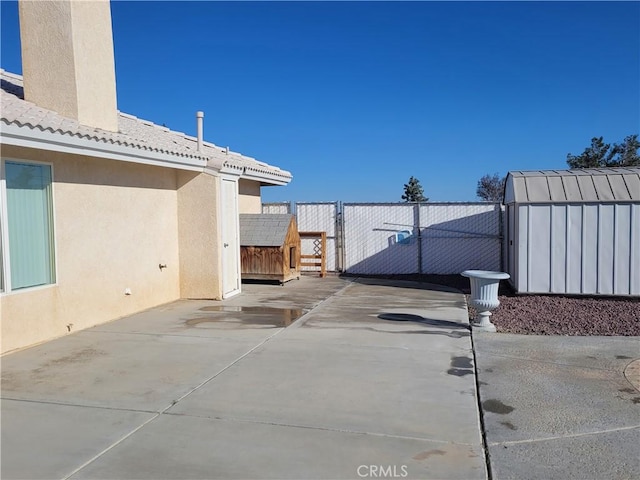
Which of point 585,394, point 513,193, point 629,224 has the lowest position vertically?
point 585,394

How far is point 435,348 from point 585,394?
2039mm

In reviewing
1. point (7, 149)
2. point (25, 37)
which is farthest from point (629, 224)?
point (25, 37)

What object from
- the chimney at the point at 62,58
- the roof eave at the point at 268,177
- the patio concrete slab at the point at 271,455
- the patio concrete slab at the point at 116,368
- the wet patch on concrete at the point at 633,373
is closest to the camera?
the patio concrete slab at the point at 271,455

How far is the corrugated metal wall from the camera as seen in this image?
412 inches

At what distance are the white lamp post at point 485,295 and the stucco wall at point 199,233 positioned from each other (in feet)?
17.0

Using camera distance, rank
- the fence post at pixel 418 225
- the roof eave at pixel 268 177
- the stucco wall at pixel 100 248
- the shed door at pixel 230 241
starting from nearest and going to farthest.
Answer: the stucco wall at pixel 100 248
the shed door at pixel 230 241
the roof eave at pixel 268 177
the fence post at pixel 418 225

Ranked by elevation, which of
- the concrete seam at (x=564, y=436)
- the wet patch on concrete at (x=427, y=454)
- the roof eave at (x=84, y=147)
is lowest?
the concrete seam at (x=564, y=436)

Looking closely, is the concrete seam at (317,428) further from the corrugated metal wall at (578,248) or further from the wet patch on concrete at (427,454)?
the corrugated metal wall at (578,248)

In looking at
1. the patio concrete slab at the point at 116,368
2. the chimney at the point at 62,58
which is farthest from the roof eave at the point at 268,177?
the patio concrete slab at the point at 116,368

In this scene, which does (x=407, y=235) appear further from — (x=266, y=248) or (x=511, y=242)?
(x=266, y=248)

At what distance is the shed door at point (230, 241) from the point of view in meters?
11.0

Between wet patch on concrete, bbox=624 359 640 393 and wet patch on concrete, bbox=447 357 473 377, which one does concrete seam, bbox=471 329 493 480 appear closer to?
wet patch on concrete, bbox=447 357 473 377

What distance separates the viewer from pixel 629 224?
10.4 meters

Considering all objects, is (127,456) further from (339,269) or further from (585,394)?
(339,269)
